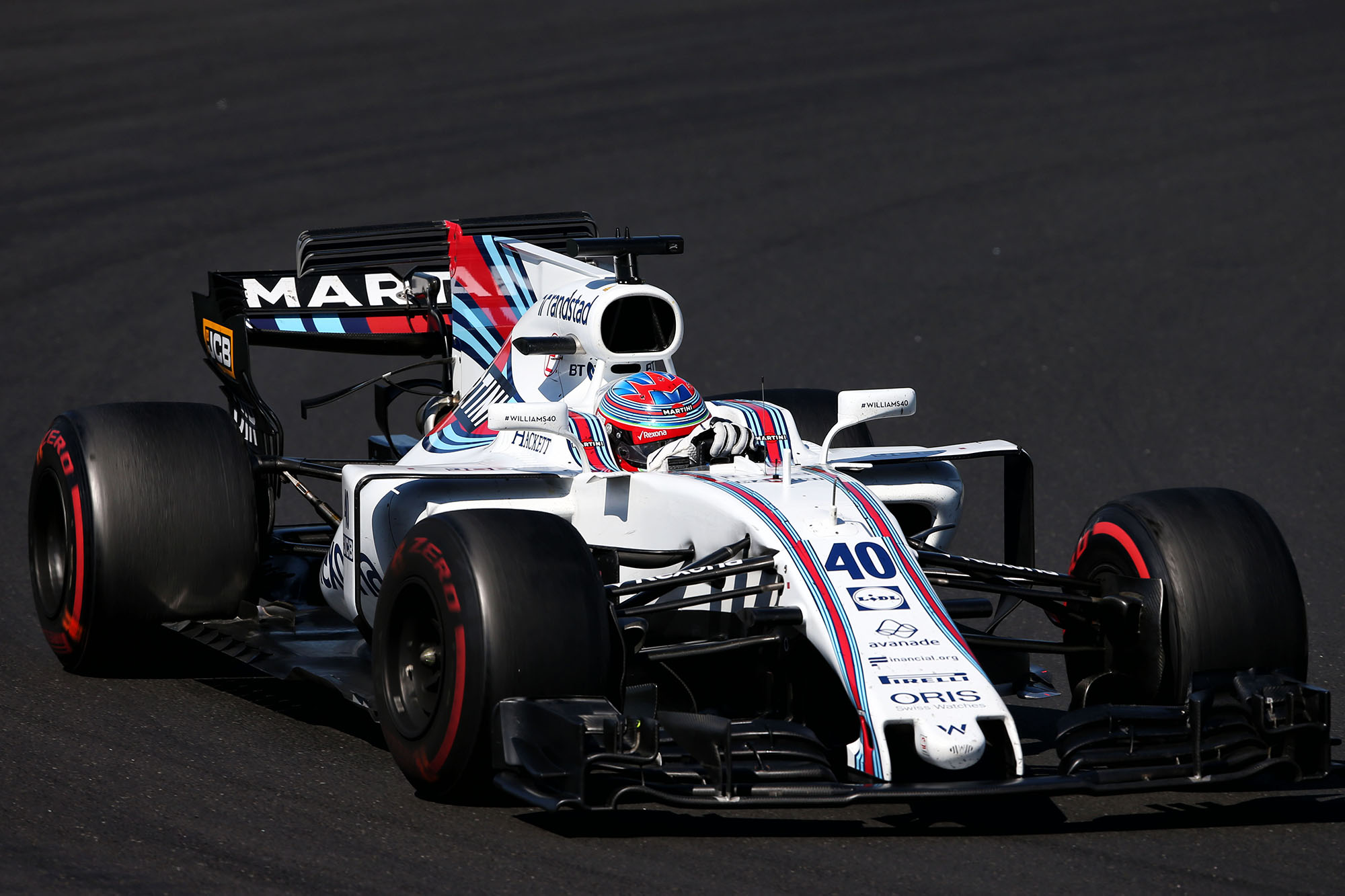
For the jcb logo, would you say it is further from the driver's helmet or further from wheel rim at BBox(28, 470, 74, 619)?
the driver's helmet

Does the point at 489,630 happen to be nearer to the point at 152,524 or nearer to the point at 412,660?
the point at 412,660

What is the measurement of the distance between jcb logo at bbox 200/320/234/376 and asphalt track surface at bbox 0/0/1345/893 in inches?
64.4

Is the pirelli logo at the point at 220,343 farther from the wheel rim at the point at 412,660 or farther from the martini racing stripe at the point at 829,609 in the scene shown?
the martini racing stripe at the point at 829,609

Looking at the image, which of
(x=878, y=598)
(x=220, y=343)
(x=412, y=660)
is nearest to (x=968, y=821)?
(x=878, y=598)

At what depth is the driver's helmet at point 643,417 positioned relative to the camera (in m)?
8.13

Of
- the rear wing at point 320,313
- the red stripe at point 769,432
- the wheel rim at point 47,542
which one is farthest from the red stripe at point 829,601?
the wheel rim at point 47,542

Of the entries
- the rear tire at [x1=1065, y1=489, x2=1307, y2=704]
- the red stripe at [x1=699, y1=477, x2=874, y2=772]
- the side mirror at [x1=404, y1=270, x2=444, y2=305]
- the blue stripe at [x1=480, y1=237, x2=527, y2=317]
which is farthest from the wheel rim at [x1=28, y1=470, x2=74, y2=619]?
the rear tire at [x1=1065, y1=489, x2=1307, y2=704]

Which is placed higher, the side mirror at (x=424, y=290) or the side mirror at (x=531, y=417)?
the side mirror at (x=424, y=290)

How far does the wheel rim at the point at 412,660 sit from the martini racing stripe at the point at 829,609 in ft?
3.95

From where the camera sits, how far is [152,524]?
332 inches

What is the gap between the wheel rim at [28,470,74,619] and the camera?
9.20 metres

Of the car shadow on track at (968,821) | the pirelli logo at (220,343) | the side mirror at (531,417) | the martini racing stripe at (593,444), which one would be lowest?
the car shadow on track at (968,821)

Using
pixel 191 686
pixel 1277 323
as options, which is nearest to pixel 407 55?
pixel 1277 323

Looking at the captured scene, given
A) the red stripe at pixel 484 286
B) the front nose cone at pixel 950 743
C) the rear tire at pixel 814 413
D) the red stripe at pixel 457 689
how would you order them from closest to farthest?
the front nose cone at pixel 950 743 → the red stripe at pixel 457 689 → the red stripe at pixel 484 286 → the rear tire at pixel 814 413
